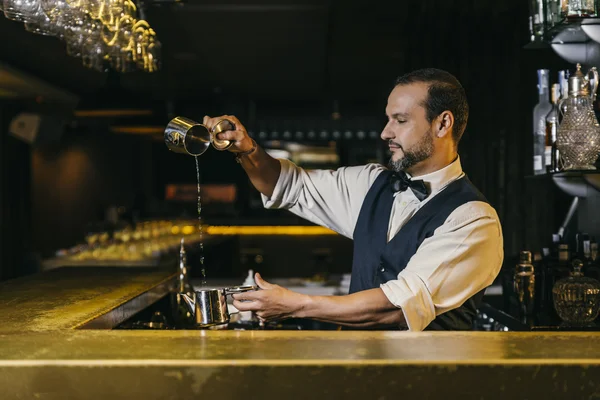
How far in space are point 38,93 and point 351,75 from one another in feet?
10.4

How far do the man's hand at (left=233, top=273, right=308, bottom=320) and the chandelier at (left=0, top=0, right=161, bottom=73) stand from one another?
135 cm

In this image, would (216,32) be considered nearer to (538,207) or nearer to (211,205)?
(538,207)

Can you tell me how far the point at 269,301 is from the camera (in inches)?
59.0

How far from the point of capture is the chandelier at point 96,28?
7.50 ft

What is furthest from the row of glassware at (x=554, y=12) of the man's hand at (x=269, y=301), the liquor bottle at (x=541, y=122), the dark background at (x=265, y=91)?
the man's hand at (x=269, y=301)

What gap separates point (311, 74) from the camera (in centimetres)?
686

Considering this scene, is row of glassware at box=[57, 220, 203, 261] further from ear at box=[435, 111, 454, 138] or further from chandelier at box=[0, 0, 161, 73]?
ear at box=[435, 111, 454, 138]

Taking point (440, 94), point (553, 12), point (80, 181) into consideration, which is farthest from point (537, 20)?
point (80, 181)

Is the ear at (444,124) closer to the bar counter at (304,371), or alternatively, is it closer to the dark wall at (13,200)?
the bar counter at (304,371)

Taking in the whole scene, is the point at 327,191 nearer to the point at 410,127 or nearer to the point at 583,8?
the point at 410,127

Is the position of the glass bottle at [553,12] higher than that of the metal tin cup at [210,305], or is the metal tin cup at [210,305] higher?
the glass bottle at [553,12]

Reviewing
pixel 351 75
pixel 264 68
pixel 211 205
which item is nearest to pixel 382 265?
pixel 264 68

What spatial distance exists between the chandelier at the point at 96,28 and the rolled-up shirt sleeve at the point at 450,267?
59.2 inches

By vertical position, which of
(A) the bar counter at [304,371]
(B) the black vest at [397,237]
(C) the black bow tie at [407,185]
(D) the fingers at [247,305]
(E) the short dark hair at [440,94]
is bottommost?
(A) the bar counter at [304,371]
